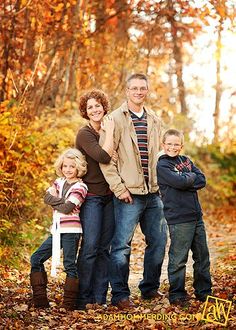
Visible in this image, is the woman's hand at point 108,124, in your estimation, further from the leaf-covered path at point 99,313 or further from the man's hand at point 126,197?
the leaf-covered path at point 99,313

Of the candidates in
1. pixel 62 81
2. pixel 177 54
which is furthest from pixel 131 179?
pixel 177 54

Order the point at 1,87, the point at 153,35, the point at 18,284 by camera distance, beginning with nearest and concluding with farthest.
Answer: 1. the point at 18,284
2. the point at 1,87
3. the point at 153,35

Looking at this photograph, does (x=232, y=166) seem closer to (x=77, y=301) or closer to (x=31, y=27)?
(x=31, y=27)

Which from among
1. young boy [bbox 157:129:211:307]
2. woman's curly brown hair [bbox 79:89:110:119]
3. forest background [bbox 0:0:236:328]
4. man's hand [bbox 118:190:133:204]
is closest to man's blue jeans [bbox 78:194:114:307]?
man's hand [bbox 118:190:133:204]

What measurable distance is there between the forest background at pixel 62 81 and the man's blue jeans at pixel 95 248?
80.3 inches

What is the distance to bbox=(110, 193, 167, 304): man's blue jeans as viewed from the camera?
611 cm

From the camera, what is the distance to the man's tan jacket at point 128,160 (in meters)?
6.04

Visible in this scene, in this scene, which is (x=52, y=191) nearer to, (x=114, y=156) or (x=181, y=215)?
(x=114, y=156)

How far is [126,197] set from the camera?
6.03 m

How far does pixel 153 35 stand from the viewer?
15.3m

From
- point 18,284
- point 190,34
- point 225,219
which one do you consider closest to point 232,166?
point 225,219

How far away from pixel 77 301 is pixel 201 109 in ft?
85.0

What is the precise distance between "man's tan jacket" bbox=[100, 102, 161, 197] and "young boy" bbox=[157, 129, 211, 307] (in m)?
0.32

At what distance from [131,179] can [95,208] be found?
17.0 inches
